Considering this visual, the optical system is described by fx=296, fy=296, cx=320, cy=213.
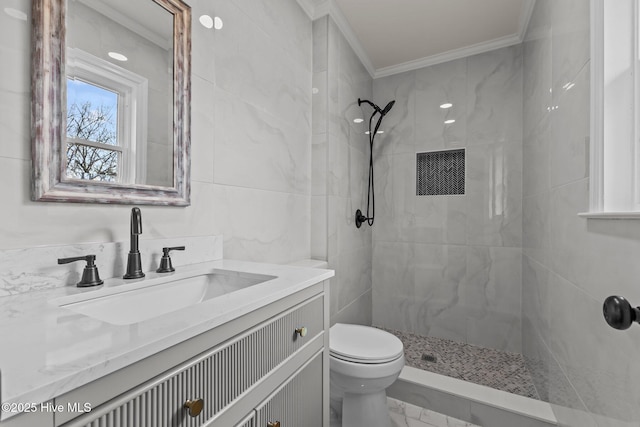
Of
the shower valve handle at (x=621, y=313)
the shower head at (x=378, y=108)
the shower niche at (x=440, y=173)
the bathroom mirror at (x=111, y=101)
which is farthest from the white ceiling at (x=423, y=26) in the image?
the shower valve handle at (x=621, y=313)

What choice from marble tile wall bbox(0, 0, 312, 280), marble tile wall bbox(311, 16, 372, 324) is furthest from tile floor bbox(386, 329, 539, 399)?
marble tile wall bbox(0, 0, 312, 280)

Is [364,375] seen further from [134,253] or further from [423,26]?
[423,26]

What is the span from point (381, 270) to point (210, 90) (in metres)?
2.09

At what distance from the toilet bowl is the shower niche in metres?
1.44

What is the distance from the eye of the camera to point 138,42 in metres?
1.05

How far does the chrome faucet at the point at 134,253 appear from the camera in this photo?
0.91 metres

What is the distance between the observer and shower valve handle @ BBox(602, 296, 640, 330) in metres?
0.57

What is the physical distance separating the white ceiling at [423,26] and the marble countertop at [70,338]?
203cm

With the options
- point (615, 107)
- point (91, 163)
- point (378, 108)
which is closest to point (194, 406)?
point (91, 163)

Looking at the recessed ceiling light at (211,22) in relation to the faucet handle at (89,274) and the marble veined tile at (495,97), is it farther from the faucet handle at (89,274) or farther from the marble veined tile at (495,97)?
the marble veined tile at (495,97)

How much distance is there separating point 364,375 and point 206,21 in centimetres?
174

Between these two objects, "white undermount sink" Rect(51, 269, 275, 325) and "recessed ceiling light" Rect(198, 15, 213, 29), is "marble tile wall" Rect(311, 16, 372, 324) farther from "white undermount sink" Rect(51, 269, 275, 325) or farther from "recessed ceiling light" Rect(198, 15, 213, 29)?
"white undermount sink" Rect(51, 269, 275, 325)

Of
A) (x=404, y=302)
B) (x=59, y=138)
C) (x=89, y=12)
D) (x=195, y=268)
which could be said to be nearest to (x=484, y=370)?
(x=404, y=302)

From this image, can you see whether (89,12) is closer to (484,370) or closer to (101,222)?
(101,222)
